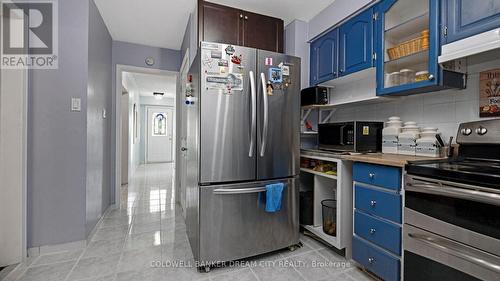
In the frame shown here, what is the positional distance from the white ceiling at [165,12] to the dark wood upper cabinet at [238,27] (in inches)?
3.9

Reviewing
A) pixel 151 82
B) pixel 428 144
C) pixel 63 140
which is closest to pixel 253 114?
pixel 428 144

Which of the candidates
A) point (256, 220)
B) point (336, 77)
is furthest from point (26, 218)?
point (336, 77)

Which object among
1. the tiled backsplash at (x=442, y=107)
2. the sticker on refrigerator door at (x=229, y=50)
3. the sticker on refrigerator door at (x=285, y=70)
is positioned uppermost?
the sticker on refrigerator door at (x=229, y=50)

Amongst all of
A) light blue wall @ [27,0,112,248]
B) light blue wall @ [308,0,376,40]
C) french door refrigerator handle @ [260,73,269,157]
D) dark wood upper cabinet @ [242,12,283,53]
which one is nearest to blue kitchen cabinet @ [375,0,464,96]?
light blue wall @ [308,0,376,40]

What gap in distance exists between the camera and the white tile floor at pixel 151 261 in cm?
166

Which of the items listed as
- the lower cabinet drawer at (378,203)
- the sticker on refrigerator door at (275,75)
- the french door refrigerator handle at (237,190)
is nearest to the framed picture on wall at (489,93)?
the lower cabinet drawer at (378,203)

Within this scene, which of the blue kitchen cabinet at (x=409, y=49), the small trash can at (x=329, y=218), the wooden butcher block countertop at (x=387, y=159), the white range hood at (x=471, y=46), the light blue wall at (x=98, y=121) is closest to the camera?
the white range hood at (x=471, y=46)

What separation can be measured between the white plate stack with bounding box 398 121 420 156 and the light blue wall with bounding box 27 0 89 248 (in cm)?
279

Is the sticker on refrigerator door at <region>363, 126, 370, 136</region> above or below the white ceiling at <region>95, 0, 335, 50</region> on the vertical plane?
below

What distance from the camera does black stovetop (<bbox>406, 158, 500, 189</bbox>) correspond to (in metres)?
0.99

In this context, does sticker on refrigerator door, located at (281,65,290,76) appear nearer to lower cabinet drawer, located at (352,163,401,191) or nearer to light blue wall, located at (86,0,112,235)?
lower cabinet drawer, located at (352,163,401,191)

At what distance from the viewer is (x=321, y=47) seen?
2479 mm

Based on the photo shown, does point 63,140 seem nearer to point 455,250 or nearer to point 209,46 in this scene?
point 209,46

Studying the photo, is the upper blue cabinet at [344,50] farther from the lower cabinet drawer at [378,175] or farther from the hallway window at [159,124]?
the hallway window at [159,124]
